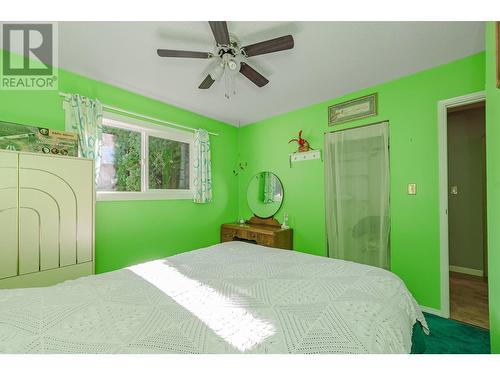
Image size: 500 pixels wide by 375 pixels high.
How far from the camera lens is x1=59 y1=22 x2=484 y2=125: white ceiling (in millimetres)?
1718

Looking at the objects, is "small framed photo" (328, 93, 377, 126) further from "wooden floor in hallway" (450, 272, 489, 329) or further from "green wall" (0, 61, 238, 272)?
"wooden floor in hallway" (450, 272, 489, 329)

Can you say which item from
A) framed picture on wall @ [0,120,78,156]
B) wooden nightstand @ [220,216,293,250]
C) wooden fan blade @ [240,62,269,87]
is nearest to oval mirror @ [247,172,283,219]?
wooden nightstand @ [220,216,293,250]

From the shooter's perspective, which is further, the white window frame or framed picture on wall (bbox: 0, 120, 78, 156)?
the white window frame

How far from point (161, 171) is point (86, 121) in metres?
1.03

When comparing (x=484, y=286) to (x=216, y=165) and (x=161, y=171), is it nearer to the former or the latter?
(x=216, y=165)

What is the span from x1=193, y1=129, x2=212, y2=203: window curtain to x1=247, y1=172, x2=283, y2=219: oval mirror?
0.77 m

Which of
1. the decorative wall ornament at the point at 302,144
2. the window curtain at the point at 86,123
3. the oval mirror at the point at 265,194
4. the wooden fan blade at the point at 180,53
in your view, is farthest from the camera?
the oval mirror at the point at 265,194

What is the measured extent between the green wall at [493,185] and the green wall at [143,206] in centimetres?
306

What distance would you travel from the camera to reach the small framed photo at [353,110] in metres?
2.64

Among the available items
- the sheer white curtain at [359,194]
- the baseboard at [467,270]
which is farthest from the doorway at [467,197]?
the sheer white curtain at [359,194]

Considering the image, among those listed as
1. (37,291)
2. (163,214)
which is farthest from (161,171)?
(37,291)

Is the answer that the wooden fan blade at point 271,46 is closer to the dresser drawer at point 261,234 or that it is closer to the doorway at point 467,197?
the dresser drawer at point 261,234

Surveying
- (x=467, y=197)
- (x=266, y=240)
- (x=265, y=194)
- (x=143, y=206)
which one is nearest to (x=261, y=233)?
(x=266, y=240)
